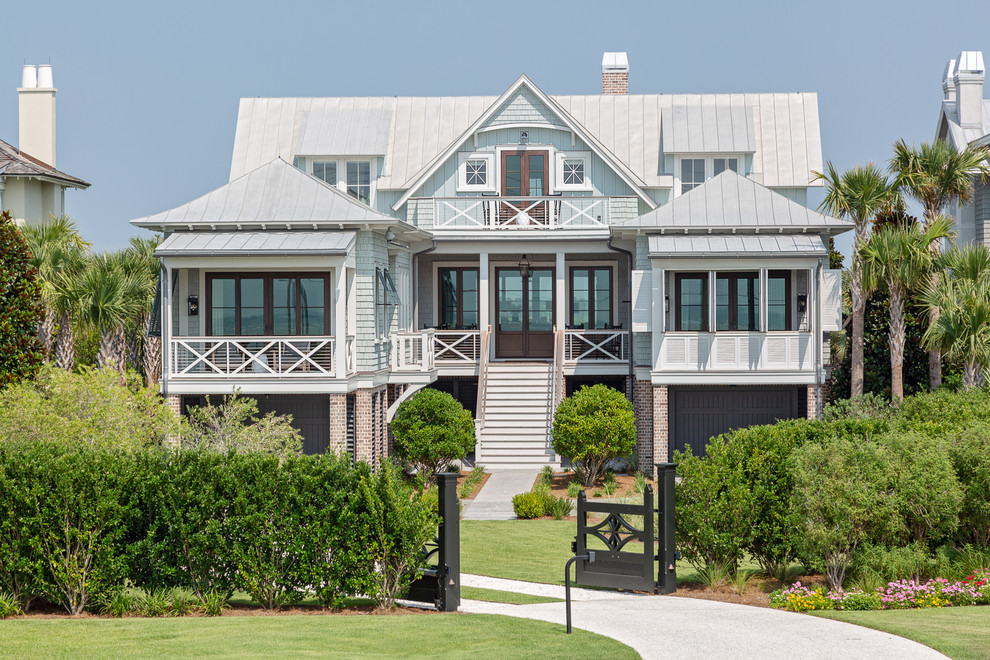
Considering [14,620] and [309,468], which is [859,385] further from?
[14,620]

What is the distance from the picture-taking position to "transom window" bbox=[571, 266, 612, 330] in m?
30.0

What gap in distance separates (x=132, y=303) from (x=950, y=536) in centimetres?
1932

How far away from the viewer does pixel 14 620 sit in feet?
40.3

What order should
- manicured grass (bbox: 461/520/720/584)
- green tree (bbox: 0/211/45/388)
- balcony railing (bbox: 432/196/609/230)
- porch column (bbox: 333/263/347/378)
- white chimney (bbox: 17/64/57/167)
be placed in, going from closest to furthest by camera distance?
manicured grass (bbox: 461/520/720/584)
green tree (bbox: 0/211/45/388)
porch column (bbox: 333/263/347/378)
balcony railing (bbox: 432/196/609/230)
white chimney (bbox: 17/64/57/167)

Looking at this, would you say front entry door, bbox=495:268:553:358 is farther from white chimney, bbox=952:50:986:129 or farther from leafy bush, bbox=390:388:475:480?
white chimney, bbox=952:50:986:129

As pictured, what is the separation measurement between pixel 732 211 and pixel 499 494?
822cm

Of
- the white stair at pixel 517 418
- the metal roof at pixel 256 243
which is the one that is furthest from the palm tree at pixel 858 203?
the metal roof at pixel 256 243

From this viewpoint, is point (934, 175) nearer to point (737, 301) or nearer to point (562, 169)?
point (737, 301)

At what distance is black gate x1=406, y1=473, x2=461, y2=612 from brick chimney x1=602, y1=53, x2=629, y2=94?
22838 mm

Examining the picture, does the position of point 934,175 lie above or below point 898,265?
above

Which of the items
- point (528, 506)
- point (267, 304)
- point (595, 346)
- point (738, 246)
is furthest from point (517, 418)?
point (528, 506)

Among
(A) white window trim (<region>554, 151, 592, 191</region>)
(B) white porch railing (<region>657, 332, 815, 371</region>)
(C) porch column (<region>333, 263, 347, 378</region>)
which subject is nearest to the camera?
(C) porch column (<region>333, 263, 347, 378</region>)

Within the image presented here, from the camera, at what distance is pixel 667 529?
13.9 metres

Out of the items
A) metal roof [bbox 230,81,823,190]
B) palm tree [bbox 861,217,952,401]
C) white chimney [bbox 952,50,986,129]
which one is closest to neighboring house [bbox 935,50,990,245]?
white chimney [bbox 952,50,986,129]
